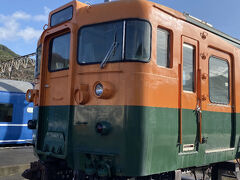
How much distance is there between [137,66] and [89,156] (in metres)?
1.39

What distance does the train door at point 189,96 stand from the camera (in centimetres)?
396

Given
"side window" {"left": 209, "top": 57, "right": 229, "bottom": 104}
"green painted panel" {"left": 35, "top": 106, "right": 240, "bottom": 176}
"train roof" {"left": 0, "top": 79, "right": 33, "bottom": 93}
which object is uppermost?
"train roof" {"left": 0, "top": 79, "right": 33, "bottom": 93}

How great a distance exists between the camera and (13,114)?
1228 centimetres

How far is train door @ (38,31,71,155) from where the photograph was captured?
403 cm

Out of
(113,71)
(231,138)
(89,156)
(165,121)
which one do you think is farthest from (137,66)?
(231,138)

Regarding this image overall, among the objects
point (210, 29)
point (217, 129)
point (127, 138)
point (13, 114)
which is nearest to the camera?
point (127, 138)

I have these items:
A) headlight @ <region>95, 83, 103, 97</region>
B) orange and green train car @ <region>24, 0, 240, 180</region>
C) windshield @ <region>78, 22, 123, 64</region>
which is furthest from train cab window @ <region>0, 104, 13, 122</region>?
headlight @ <region>95, 83, 103, 97</region>

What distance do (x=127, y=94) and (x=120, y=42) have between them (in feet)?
2.44

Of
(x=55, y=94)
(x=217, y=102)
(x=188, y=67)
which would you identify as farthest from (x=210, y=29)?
(x=55, y=94)

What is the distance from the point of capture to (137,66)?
347cm

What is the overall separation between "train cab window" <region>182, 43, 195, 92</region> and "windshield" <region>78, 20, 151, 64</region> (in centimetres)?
86

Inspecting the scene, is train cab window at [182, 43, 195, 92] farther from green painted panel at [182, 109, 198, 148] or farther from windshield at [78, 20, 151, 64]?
windshield at [78, 20, 151, 64]

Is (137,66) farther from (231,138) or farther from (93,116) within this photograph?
(231,138)

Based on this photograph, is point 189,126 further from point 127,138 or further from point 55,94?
point 55,94
